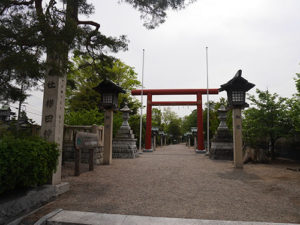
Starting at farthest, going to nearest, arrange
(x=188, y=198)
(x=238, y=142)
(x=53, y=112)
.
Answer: (x=238, y=142) → (x=53, y=112) → (x=188, y=198)

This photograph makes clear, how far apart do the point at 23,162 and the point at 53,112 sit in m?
1.40

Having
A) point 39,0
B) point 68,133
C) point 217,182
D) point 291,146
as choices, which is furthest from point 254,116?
point 39,0

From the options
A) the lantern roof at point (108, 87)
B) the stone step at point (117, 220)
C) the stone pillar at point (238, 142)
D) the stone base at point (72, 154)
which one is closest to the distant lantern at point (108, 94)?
the lantern roof at point (108, 87)

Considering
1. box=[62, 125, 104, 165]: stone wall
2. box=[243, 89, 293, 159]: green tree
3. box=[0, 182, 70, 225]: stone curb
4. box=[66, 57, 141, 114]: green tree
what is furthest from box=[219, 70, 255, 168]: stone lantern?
box=[66, 57, 141, 114]: green tree

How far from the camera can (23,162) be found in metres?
2.65

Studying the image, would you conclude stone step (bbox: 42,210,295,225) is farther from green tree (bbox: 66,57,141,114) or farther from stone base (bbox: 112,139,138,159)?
green tree (bbox: 66,57,141,114)

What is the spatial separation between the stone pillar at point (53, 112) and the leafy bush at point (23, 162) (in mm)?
398

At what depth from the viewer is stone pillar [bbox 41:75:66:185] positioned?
12.3ft

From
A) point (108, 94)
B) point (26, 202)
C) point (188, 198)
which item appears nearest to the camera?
point (26, 202)

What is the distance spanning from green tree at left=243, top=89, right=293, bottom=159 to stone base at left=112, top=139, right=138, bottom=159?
633 cm

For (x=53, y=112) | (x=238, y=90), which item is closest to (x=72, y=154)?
(x=53, y=112)

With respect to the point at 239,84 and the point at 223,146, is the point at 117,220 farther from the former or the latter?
the point at 223,146

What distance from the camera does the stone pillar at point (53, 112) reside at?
148 inches

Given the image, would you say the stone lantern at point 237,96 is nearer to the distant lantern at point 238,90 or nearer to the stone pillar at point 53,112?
the distant lantern at point 238,90
